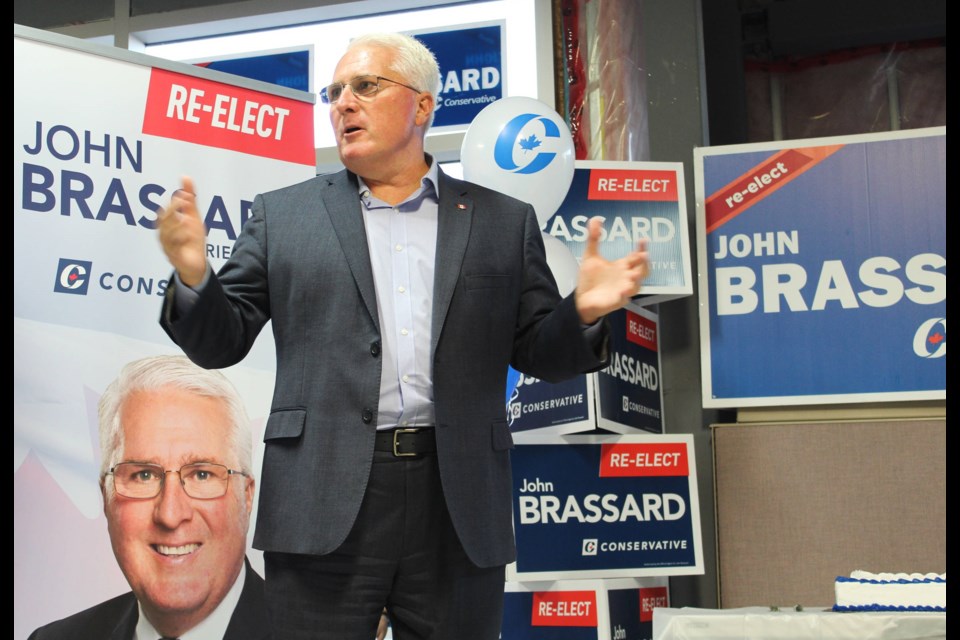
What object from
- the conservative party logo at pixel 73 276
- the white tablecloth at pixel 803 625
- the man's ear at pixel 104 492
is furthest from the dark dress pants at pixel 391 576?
the conservative party logo at pixel 73 276

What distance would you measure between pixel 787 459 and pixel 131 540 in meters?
2.16

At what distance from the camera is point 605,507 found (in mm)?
3613

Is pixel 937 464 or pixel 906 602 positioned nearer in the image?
pixel 906 602

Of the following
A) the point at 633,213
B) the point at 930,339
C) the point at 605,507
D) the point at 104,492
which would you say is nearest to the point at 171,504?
the point at 104,492

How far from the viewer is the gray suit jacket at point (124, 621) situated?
8.53ft

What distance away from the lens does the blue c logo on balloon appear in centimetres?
342

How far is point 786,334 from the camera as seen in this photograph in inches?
151

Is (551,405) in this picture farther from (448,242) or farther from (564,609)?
(448,242)

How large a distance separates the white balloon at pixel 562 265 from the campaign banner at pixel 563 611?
3.08ft

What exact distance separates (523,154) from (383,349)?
6.15ft

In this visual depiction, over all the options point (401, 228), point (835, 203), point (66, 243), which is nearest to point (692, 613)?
point (401, 228)

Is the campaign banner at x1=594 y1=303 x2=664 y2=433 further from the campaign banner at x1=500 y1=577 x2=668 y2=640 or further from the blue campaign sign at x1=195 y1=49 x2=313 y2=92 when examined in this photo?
the blue campaign sign at x1=195 y1=49 x2=313 y2=92
